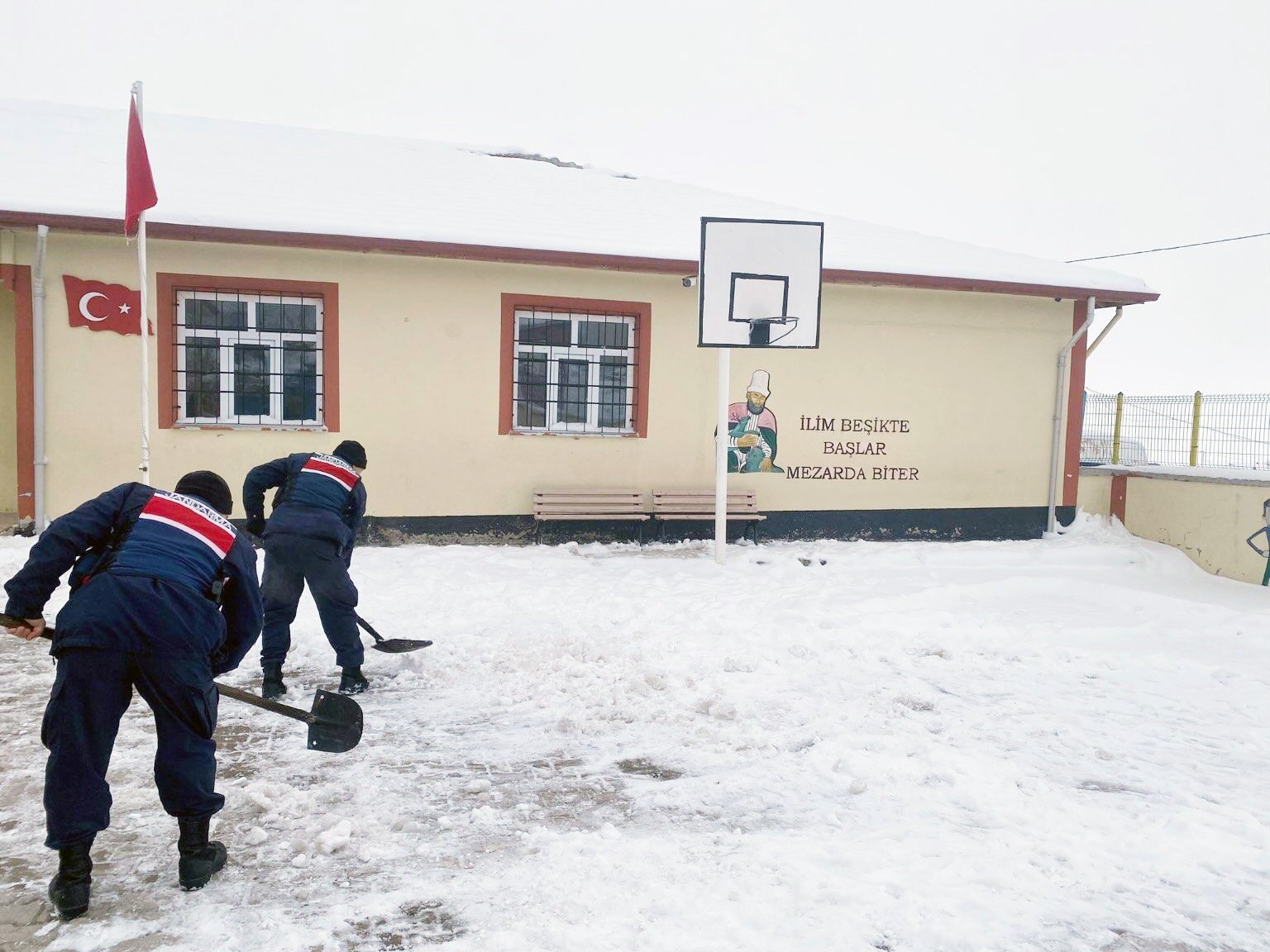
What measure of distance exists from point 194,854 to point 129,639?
2.59 feet

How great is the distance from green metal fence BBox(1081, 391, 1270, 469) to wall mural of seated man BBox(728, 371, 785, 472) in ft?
15.3

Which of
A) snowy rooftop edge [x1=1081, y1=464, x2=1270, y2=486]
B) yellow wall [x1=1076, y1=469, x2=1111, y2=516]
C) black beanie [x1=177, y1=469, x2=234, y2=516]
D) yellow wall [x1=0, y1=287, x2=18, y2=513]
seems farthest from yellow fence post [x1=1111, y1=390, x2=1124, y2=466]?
yellow wall [x1=0, y1=287, x2=18, y2=513]

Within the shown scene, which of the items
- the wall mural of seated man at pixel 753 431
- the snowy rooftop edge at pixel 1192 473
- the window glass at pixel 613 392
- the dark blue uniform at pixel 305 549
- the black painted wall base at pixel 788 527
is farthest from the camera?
the wall mural of seated man at pixel 753 431

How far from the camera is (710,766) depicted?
4.12 metres

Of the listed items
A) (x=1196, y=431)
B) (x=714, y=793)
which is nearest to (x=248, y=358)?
(x=714, y=793)

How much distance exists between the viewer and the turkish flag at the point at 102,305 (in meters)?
8.40

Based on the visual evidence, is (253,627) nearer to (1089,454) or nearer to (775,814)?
(775,814)

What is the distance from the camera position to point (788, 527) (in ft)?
34.7

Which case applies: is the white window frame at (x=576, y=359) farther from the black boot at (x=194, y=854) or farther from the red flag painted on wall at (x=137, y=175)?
the black boot at (x=194, y=854)

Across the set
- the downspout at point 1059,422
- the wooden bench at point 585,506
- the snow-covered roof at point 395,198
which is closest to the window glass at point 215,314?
the snow-covered roof at point 395,198

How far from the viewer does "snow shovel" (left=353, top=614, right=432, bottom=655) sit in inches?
220

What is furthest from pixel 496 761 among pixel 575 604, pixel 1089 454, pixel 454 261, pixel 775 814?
pixel 1089 454

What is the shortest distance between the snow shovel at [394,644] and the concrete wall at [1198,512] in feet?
29.4

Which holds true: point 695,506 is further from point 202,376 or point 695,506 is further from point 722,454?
point 202,376
